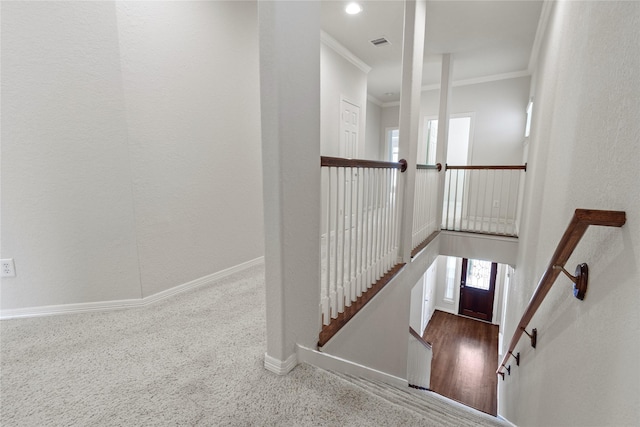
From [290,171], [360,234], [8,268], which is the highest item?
[290,171]

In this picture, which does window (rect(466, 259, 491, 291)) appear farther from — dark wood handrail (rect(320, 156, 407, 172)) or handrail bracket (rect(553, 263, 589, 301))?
handrail bracket (rect(553, 263, 589, 301))

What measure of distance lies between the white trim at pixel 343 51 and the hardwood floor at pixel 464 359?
5.33m

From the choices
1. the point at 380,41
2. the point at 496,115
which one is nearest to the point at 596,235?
the point at 380,41

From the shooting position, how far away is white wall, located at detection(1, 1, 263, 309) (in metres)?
1.75

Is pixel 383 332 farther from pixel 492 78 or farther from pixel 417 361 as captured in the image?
pixel 492 78

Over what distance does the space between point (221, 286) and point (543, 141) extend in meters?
3.02

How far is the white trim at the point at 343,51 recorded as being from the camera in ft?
11.8

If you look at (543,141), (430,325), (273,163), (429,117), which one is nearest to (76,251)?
(273,163)

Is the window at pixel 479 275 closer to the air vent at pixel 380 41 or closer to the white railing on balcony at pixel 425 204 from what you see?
the white railing on balcony at pixel 425 204

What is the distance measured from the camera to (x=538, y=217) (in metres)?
2.33

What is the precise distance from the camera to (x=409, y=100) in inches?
103

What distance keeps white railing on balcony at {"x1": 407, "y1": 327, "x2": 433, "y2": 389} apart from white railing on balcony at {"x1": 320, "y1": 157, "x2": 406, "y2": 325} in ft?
5.18

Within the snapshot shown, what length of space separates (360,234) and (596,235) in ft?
4.08

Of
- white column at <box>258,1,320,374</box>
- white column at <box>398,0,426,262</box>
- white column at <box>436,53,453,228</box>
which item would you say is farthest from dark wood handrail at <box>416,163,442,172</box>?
white column at <box>258,1,320,374</box>
